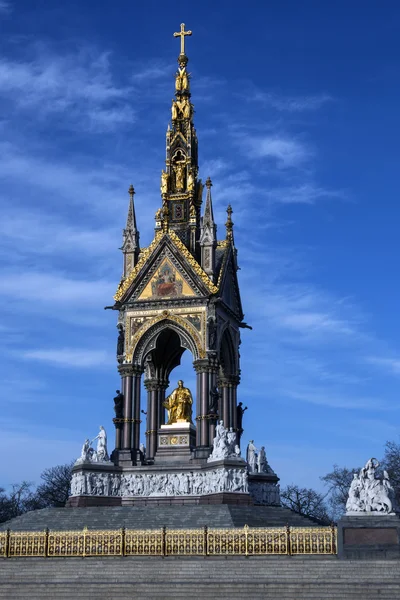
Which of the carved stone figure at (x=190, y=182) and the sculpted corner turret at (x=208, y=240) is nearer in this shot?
the sculpted corner turret at (x=208, y=240)

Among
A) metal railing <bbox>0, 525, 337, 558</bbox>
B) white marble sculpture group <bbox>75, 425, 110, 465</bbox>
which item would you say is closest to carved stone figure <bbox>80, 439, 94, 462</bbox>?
white marble sculpture group <bbox>75, 425, 110, 465</bbox>

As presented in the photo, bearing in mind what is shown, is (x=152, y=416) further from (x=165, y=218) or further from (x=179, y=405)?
(x=165, y=218)

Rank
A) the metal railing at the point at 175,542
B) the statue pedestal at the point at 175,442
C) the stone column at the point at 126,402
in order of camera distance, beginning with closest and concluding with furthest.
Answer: the metal railing at the point at 175,542, the statue pedestal at the point at 175,442, the stone column at the point at 126,402

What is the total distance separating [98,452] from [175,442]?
3.35 meters

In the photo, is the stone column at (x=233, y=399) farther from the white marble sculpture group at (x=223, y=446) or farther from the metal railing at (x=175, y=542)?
the metal railing at (x=175, y=542)

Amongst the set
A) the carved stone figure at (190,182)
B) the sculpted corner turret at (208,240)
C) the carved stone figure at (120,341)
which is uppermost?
the carved stone figure at (190,182)

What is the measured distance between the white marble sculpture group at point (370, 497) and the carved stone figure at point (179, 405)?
13.3m

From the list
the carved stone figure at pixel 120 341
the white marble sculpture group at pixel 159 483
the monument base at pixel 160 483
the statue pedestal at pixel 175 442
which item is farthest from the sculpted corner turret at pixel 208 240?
the white marble sculpture group at pixel 159 483

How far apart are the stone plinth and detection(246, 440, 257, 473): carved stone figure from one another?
13.3m

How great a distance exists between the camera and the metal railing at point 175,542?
27.8 metres

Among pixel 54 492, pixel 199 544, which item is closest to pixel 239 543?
pixel 199 544

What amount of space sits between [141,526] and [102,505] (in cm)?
475

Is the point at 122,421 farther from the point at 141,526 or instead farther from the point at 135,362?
the point at 141,526

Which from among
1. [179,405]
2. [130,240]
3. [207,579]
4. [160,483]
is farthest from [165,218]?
[207,579]
